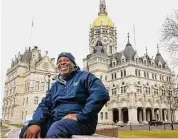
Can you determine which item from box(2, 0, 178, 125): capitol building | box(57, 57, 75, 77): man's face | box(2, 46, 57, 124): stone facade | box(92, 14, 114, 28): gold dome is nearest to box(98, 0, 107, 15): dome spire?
box(92, 14, 114, 28): gold dome

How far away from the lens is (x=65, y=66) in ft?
12.9

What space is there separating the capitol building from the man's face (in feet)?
142

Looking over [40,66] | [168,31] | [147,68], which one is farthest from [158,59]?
[168,31]

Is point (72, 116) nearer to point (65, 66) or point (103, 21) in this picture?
point (65, 66)

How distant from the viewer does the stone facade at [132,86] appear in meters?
49.8

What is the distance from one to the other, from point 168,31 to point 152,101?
33293 mm

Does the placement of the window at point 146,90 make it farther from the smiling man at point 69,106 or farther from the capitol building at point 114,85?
the smiling man at point 69,106

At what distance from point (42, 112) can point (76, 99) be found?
573 mm

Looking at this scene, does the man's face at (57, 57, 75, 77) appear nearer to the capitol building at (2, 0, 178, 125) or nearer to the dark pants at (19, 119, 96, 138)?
the dark pants at (19, 119, 96, 138)

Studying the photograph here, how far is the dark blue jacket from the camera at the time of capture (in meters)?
3.25

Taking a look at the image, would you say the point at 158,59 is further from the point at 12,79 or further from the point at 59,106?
the point at 59,106

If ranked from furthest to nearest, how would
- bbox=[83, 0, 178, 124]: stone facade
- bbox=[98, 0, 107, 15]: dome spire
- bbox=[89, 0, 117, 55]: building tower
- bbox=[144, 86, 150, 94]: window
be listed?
bbox=[98, 0, 107, 15]: dome spire < bbox=[89, 0, 117, 55]: building tower < bbox=[144, 86, 150, 94]: window < bbox=[83, 0, 178, 124]: stone facade

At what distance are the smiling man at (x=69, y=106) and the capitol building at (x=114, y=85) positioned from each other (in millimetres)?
43361

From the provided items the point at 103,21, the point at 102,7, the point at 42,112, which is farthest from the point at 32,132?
the point at 102,7
